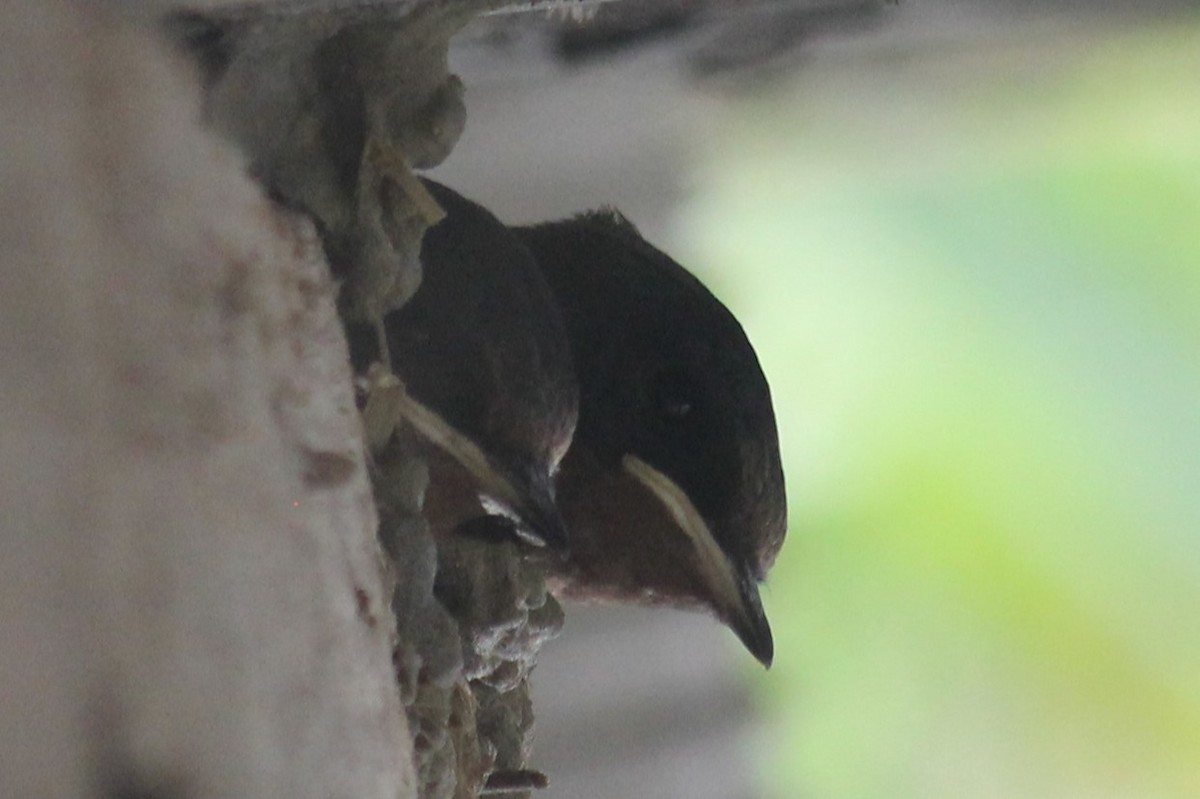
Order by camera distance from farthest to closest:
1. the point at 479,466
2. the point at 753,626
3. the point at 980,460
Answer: the point at 980,460 → the point at 753,626 → the point at 479,466

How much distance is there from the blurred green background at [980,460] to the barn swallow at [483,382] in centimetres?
65

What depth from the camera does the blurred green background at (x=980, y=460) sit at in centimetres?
146

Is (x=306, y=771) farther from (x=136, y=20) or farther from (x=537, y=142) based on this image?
(x=537, y=142)

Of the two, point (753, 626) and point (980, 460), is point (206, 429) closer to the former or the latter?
point (753, 626)

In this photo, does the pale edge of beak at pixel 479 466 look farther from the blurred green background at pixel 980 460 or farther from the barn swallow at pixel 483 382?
the blurred green background at pixel 980 460

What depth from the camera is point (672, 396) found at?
0.97 m

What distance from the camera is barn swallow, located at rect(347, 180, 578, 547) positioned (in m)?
0.73

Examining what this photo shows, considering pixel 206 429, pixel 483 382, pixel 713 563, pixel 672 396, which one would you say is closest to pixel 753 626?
A: pixel 713 563

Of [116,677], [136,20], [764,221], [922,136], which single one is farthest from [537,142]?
[116,677]

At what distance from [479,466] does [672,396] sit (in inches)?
10.5

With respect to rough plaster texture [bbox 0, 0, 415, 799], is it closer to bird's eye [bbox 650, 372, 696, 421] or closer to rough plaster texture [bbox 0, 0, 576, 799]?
rough plaster texture [bbox 0, 0, 576, 799]

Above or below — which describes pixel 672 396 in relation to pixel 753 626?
above

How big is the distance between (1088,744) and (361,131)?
1.46m

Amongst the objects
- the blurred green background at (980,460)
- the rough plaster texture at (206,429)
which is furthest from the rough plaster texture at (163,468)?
the blurred green background at (980,460)
